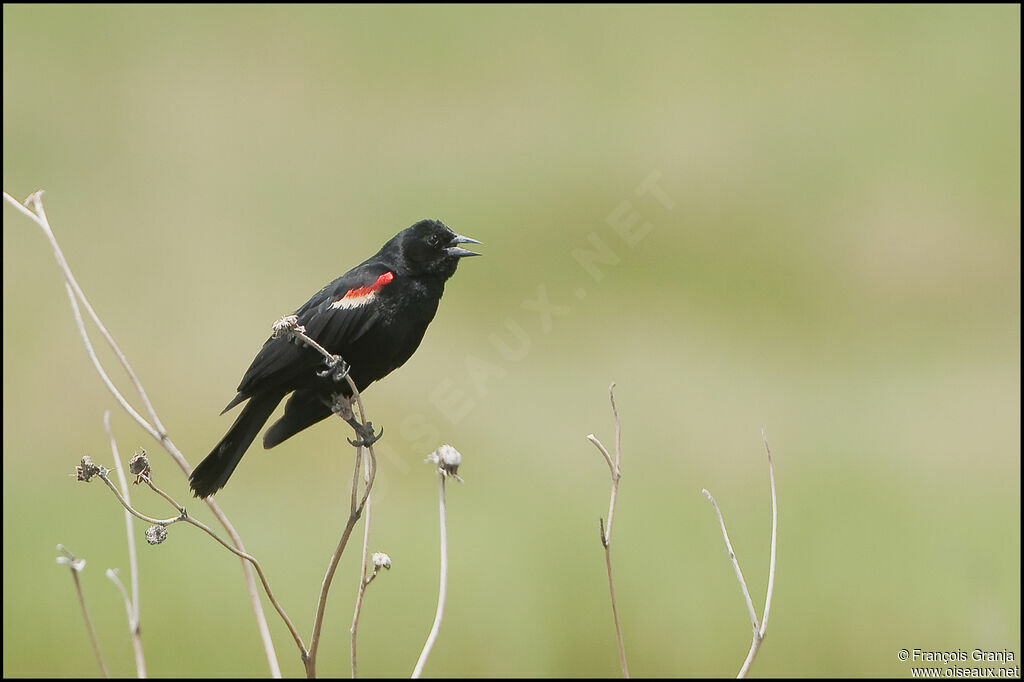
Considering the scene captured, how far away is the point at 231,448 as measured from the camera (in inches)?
109

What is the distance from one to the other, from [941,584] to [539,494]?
9.46ft

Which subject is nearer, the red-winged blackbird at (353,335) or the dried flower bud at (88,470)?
the dried flower bud at (88,470)

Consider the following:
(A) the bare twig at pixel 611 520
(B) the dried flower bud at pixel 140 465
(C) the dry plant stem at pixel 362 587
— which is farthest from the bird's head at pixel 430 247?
(B) the dried flower bud at pixel 140 465

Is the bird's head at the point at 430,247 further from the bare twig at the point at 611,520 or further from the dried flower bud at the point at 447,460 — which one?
the dried flower bud at the point at 447,460

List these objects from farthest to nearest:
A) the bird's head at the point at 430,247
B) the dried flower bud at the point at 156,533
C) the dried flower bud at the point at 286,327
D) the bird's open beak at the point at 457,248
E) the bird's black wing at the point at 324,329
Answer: the bird's head at the point at 430,247 → the bird's open beak at the point at 457,248 → the bird's black wing at the point at 324,329 → the dried flower bud at the point at 286,327 → the dried flower bud at the point at 156,533

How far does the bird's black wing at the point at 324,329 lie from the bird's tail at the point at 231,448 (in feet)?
0.30

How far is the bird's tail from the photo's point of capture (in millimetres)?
2653

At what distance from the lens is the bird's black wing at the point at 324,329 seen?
2.80 m

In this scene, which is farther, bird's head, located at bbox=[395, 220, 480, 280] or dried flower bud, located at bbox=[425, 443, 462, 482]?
bird's head, located at bbox=[395, 220, 480, 280]

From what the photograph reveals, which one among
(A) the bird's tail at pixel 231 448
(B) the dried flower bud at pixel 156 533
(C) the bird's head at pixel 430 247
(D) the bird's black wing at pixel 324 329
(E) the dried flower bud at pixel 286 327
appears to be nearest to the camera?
(B) the dried flower bud at pixel 156 533

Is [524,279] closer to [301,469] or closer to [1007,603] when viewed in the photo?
[301,469]

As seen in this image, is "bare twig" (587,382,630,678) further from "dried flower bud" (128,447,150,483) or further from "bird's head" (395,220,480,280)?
"bird's head" (395,220,480,280)

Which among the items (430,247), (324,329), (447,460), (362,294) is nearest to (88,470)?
(447,460)

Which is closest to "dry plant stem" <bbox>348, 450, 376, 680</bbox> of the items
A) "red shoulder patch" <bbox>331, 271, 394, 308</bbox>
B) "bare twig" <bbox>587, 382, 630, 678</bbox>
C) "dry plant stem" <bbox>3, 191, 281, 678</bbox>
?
"dry plant stem" <bbox>3, 191, 281, 678</bbox>
